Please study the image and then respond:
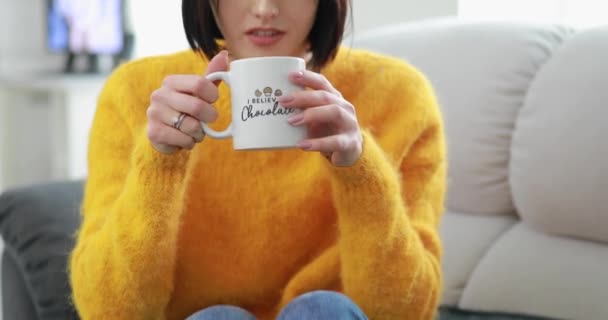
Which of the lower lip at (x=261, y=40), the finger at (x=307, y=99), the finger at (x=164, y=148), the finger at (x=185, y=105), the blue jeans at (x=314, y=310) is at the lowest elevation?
the blue jeans at (x=314, y=310)

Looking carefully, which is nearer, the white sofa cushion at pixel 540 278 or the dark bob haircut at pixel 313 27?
the dark bob haircut at pixel 313 27

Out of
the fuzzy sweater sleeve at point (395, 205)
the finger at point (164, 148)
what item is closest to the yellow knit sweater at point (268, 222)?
the fuzzy sweater sleeve at point (395, 205)

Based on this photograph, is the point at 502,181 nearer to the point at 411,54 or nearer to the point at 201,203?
the point at 411,54

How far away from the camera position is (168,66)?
105 cm

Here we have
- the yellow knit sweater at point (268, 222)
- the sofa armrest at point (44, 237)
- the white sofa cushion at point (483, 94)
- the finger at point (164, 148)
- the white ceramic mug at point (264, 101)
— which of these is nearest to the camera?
the white ceramic mug at point (264, 101)

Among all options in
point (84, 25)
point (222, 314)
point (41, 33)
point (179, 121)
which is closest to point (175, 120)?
point (179, 121)

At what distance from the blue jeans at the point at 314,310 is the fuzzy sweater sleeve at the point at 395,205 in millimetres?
86

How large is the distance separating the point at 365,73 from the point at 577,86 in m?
0.39

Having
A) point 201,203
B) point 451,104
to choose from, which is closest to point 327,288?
point 201,203

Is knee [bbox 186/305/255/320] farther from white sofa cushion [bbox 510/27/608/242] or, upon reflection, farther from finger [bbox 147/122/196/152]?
white sofa cushion [bbox 510/27/608/242]

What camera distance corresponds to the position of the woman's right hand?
717 mm

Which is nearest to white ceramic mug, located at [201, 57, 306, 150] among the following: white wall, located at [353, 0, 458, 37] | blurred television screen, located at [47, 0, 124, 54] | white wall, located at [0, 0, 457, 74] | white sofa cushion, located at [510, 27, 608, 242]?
white sofa cushion, located at [510, 27, 608, 242]

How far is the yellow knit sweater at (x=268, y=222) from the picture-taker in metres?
0.91

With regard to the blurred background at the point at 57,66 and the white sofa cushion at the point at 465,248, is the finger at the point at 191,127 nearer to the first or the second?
the white sofa cushion at the point at 465,248
